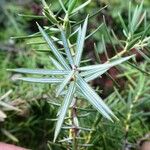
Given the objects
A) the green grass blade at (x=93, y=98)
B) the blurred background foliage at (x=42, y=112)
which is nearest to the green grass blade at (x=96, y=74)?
the green grass blade at (x=93, y=98)

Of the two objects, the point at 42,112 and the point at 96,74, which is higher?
the point at 96,74

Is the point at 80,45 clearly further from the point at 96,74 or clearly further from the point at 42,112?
the point at 42,112

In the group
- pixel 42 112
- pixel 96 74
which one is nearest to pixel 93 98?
pixel 96 74

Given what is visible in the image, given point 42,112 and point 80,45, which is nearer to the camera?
point 80,45

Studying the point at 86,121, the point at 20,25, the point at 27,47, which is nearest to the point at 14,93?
the point at 86,121

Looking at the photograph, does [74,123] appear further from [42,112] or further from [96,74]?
[42,112]

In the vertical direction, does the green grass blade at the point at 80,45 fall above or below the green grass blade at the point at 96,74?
above

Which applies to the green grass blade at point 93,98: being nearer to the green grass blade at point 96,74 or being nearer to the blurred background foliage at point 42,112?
the green grass blade at point 96,74

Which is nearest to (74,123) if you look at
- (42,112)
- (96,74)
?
(96,74)

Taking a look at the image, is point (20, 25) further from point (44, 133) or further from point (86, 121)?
point (86, 121)

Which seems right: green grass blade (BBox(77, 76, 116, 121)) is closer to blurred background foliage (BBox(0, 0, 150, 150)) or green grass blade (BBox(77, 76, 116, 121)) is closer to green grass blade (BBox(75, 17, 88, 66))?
green grass blade (BBox(75, 17, 88, 66))

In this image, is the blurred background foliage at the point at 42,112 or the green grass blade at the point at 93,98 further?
the blurred background foliage at the point at 42,112
